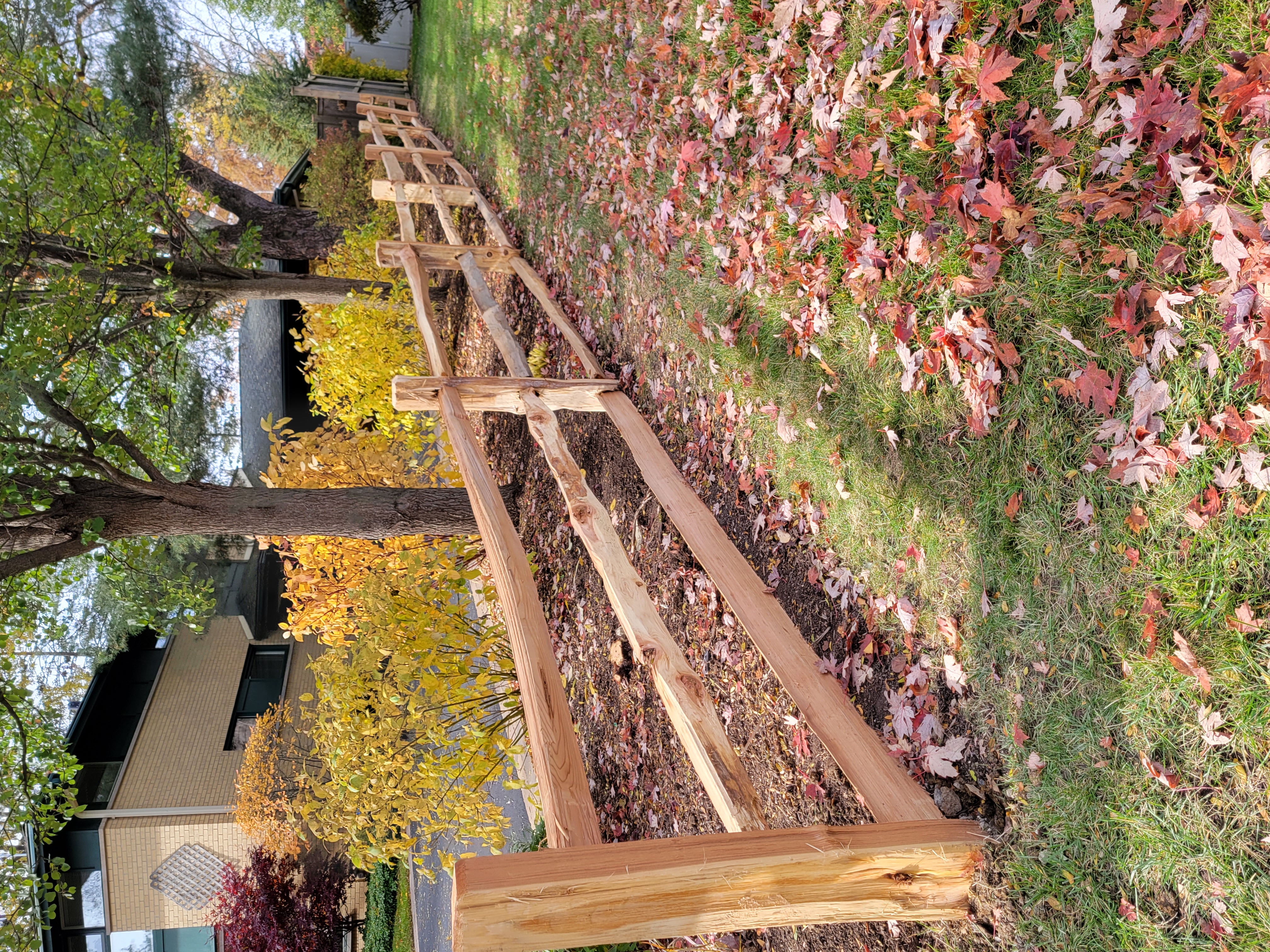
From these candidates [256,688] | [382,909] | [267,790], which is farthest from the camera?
[256,688]

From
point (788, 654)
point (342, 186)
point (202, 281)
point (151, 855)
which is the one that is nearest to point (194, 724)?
A: point (151, 855)

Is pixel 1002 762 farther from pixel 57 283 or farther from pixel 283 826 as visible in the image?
pixel 283 826

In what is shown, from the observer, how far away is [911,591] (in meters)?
2.57

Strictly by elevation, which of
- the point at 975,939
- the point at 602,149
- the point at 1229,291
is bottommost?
the point at 975,939

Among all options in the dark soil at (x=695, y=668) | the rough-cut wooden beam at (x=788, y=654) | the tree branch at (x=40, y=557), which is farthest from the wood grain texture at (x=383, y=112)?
the rough-cut wooden beam at (x=788, y=654)

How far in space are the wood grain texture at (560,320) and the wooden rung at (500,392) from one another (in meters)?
0.27

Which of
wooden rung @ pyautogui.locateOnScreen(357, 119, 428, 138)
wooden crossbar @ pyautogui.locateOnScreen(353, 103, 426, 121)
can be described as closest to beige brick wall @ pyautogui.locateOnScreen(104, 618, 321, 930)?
wooden rung @ pyautogui.locateOnScreen(357, 119, 428, 138)

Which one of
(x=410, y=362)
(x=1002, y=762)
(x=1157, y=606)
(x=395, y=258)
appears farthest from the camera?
(x=410, y=362)

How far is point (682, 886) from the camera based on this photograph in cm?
190

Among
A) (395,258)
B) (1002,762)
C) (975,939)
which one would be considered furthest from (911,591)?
(395,258)

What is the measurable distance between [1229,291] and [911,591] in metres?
1.22

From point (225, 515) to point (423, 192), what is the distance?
150 inches

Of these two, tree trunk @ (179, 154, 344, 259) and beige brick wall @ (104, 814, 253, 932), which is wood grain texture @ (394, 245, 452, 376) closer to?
tree trunk @ (179, 154, 344, 259)

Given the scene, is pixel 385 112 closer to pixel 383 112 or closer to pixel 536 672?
pixel 383 112
